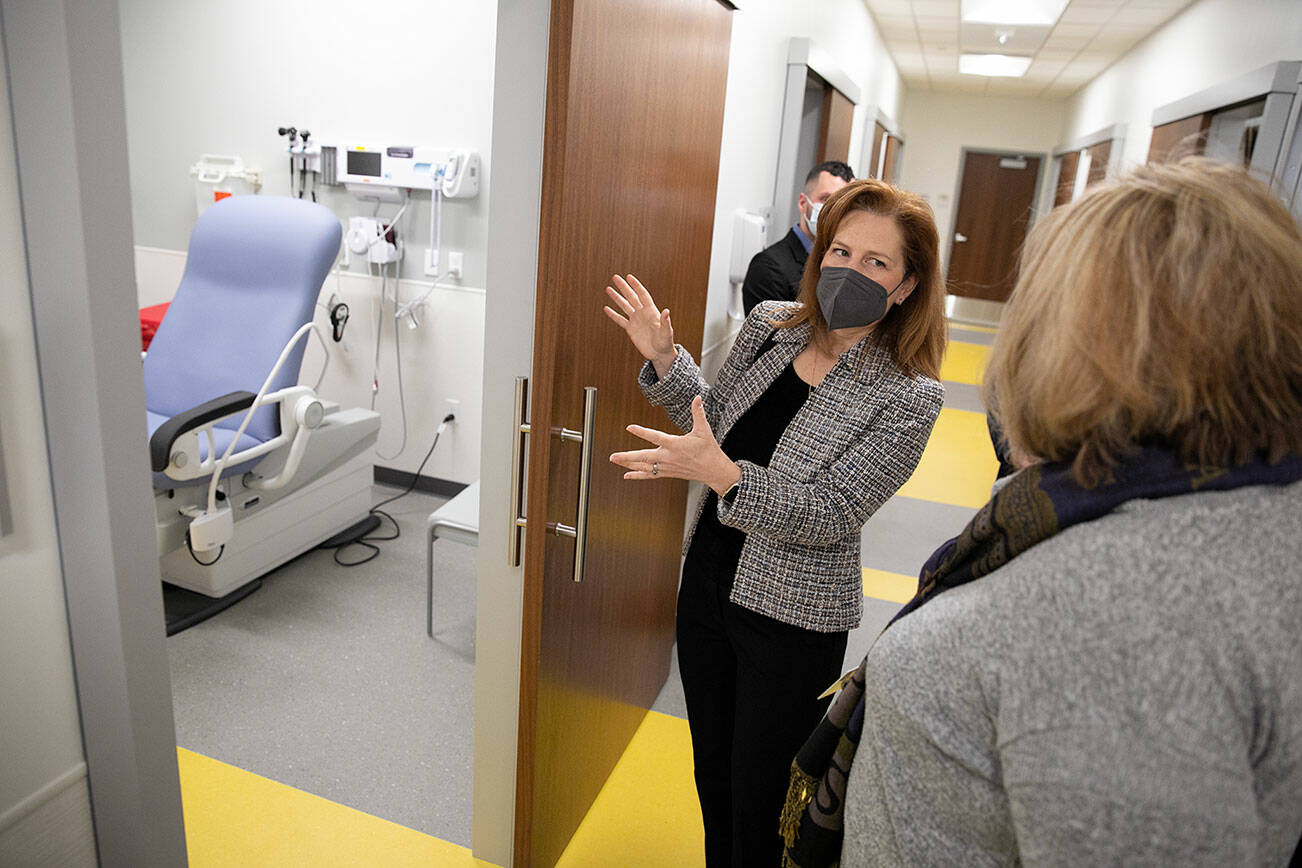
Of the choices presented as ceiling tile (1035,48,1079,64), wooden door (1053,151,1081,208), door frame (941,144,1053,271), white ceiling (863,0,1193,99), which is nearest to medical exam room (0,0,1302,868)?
white ceiling (863,0,1193,99)

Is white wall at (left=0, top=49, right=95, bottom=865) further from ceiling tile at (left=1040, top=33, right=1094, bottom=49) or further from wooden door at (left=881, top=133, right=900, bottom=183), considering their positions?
wooden door at (left=881, top=133, right=900, bottom=183)

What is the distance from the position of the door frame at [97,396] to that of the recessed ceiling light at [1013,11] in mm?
5798

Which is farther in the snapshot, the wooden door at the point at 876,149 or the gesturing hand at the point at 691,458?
the wooden door at the point at 876,149

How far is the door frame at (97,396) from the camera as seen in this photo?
818 millimetres

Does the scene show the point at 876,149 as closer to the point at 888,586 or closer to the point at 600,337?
the point at 888,586

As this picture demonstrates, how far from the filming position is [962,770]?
29.3 inches

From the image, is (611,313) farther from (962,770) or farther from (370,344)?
(370,344)

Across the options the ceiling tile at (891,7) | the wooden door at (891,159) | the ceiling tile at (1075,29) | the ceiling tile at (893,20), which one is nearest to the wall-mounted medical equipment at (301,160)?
the ceiling tile at (891,7)

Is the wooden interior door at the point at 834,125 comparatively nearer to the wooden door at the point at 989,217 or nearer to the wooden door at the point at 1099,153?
the wooden door at the point at 1099,153

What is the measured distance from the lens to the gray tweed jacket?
1.30 m

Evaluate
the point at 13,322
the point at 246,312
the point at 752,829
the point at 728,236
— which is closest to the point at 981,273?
the point at 728,236

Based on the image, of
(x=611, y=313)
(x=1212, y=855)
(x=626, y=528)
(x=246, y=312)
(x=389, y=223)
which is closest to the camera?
(x=1212, y=855)

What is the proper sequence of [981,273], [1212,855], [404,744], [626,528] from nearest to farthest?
1. [1212,855]
2. [626,528]
3. [404,744]
4. [981,273]

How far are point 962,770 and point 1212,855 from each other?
0.19m
